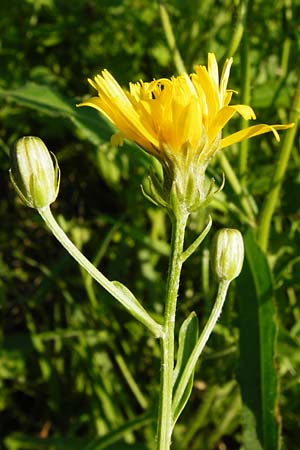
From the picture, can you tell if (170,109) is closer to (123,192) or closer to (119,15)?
(123,192)

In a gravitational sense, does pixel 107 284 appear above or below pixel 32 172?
below

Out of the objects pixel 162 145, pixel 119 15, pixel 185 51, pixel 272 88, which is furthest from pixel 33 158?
pixel 119 15

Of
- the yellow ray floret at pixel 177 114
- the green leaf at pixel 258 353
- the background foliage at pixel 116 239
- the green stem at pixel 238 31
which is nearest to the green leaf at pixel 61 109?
the background foliage at pixel 116 239

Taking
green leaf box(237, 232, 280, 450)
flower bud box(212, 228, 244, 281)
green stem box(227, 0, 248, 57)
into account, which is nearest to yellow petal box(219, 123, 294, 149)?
flower bud box(212, 228, 244, 281)

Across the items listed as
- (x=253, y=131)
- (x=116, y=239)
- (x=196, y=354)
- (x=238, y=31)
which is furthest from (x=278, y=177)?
(x=116, y=239)

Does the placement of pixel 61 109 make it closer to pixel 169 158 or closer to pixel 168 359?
pixel 169 158

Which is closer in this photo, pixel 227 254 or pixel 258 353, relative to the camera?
pixel 227 254
